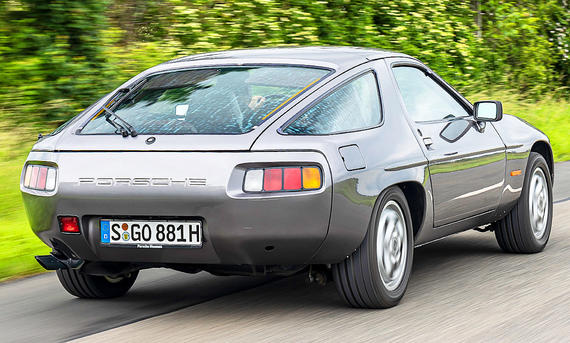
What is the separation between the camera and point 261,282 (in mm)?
6309

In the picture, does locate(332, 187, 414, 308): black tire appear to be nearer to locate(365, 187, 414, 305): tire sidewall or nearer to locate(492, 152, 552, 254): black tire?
locate(365, 187, 414, 305): tire sidewall

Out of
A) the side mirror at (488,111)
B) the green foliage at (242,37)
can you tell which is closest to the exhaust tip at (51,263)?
the side mirror at (488,111)

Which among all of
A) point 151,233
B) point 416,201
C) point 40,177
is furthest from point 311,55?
point 40,177

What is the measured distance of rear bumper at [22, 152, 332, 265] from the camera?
480 centimetres

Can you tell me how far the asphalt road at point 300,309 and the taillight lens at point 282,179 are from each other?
28.8 inches

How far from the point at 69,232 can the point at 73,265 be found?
0.31 metres

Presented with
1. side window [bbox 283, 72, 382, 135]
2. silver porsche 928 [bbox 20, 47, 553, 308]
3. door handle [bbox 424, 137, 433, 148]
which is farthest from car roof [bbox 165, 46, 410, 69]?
door handle [bbox 424, 137, 433, 148]

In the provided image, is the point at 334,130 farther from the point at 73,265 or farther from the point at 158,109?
the point at 73,265

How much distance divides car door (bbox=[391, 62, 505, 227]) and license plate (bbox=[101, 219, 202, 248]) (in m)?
1.65

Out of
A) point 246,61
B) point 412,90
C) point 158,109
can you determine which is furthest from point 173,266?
point 412,90

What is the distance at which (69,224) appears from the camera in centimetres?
513

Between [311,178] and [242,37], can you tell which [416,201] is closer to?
[311,178]

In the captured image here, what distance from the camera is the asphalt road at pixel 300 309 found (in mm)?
4934

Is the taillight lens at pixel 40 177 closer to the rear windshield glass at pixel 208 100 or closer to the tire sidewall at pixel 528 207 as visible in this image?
the rear windshield glass at pixel 208 100
